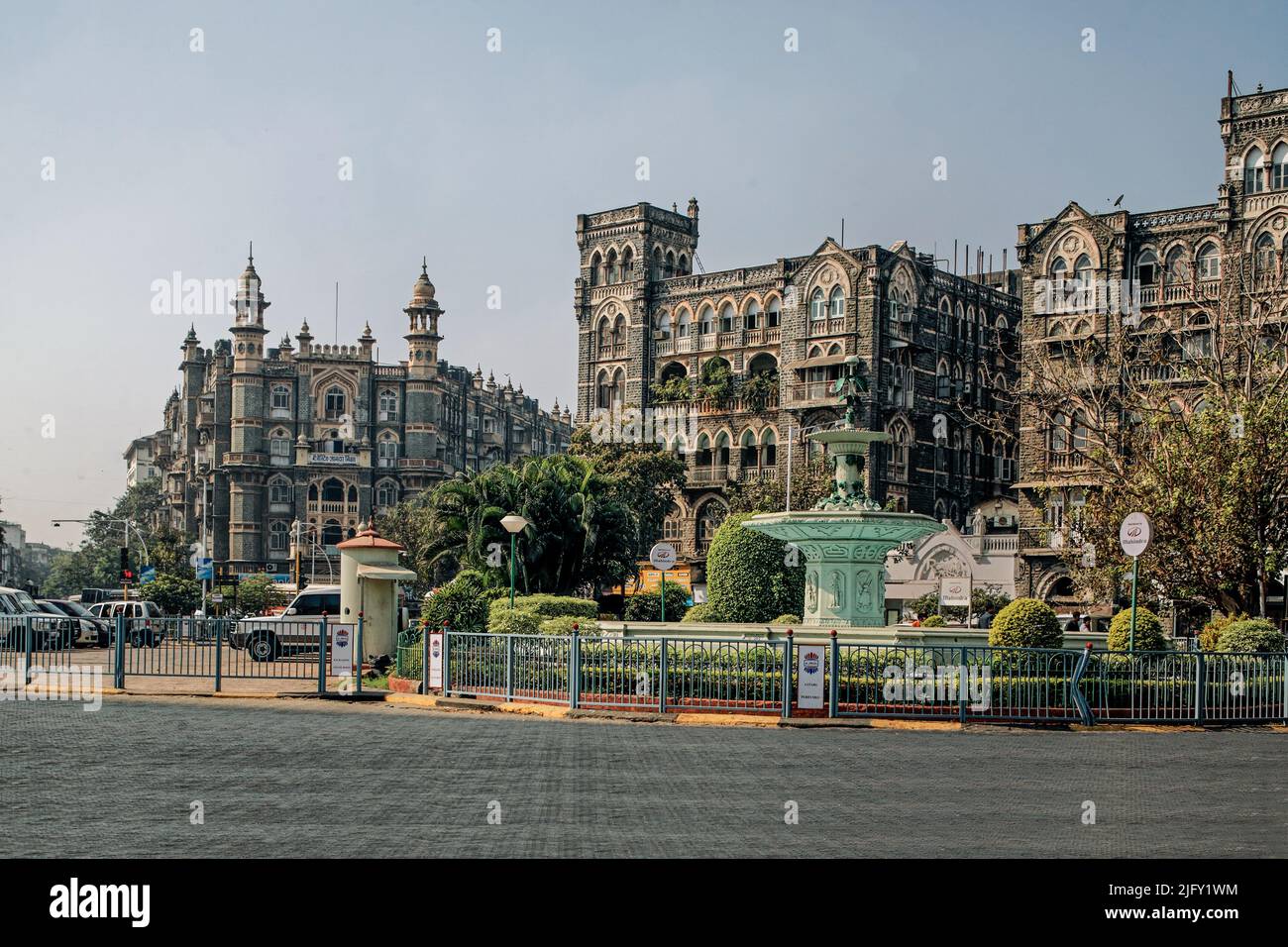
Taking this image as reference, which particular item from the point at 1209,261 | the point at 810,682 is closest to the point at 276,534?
the point at 1209,261

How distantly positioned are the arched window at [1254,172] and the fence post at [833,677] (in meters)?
42.2

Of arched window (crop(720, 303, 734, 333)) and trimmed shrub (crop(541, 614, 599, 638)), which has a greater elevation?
arched window (crop(720, 303, 734, 333))

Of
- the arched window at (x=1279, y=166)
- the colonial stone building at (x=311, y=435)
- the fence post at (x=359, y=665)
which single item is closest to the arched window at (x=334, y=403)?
A: the colonial stone building at (x=311, y=435)

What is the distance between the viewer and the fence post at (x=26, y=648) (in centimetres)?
2544

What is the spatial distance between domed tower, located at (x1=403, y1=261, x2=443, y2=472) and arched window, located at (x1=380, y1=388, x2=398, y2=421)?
3.97 ft

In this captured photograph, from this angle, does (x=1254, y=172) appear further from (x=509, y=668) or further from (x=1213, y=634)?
(x=509, y=668)

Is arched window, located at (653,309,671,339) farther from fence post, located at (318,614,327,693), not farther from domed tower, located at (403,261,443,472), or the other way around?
fence post, located at (318,614,327,693)

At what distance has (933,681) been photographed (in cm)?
2083

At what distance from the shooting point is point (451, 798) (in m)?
12.5

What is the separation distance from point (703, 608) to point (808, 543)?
10030 millimetres

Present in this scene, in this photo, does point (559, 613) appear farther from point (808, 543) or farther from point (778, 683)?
point (778, 683)

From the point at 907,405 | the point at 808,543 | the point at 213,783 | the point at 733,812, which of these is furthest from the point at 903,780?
the point at 907,405

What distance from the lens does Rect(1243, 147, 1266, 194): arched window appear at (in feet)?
182

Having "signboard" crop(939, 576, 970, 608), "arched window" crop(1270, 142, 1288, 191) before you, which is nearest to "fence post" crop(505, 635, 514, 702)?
"signboard" crop(939, 576, 970, 608)
